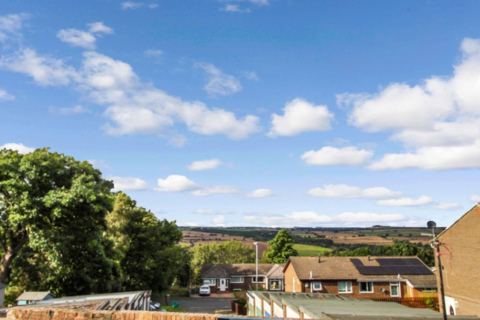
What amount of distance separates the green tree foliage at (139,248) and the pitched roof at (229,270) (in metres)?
16.6

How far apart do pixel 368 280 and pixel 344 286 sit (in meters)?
2.90

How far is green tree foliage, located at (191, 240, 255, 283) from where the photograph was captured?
8069 cm

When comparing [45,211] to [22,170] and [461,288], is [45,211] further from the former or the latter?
[461,288]

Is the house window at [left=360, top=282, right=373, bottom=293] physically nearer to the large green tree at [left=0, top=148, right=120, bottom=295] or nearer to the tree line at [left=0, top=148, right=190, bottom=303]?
the tree line at [left=0, top=148, right=190, bottom=303]

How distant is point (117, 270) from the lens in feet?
99.0

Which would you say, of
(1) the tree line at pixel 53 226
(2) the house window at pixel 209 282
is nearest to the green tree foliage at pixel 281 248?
(2) the house window at pixel 209 282

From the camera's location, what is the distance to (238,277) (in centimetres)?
5825

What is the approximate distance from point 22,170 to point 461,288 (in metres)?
33.6

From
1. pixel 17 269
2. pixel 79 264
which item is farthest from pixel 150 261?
pixel 17 269

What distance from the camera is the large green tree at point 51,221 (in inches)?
825

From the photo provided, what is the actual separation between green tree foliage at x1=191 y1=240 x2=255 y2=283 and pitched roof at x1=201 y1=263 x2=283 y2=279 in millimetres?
20204

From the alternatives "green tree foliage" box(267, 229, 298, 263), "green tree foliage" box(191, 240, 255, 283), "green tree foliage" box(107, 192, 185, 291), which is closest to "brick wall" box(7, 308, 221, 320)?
"green tree foliage" box(107, 192, 185, 291)

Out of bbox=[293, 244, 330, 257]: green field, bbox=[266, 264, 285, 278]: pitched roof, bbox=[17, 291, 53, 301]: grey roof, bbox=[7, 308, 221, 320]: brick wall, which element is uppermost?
bbox=[7, 308, 221, 320]: brick wall

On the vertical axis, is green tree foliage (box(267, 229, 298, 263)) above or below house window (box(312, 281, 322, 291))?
above
